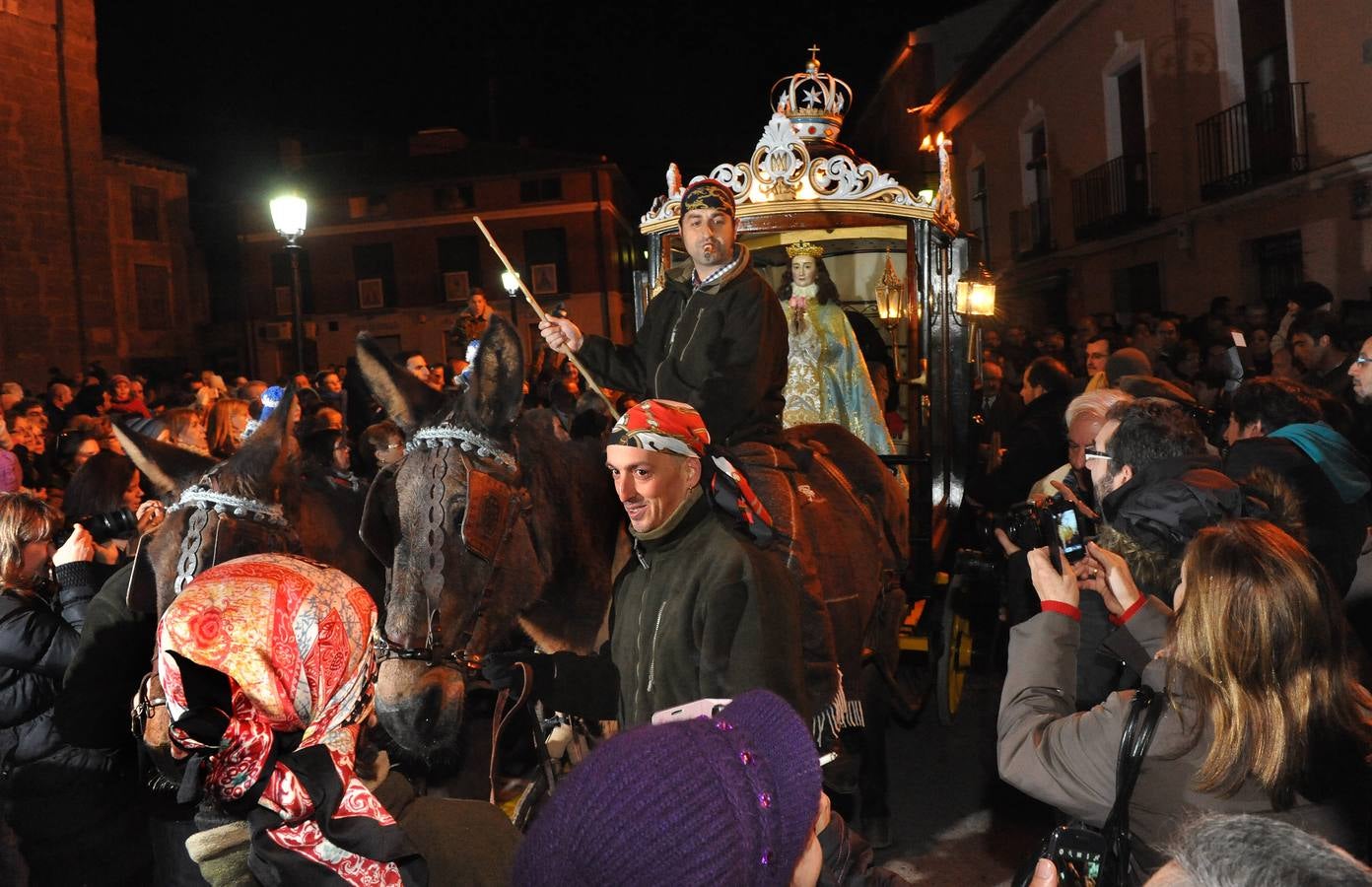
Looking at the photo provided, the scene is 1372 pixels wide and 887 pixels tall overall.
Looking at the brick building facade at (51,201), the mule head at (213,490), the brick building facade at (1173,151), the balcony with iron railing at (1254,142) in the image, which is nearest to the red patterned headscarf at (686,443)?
the mule head at (213,490)

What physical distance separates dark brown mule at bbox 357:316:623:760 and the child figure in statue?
3.08m

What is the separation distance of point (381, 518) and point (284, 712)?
2061 millimetres

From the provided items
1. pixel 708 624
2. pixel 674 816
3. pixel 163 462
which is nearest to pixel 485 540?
pixel 708 624

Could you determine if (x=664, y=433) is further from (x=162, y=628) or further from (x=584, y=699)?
(x=162, y=628)

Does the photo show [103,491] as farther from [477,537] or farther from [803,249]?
[803,249]

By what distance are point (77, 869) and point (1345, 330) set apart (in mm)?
8879

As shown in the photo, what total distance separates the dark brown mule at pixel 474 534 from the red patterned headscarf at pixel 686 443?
879 mm

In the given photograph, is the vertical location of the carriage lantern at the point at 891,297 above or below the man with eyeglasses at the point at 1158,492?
above

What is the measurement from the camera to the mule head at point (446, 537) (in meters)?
3.51

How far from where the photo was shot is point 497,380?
13.4ft

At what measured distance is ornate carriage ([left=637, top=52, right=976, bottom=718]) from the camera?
683 centimetres

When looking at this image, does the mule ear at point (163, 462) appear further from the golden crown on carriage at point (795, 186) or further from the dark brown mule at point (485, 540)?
the golden crown on carriage at point (795, 186)

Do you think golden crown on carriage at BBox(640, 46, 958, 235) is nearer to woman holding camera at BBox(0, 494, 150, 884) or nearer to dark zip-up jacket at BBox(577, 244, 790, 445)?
dark zip-up jacket at BBox(577, 244, 790, 445)

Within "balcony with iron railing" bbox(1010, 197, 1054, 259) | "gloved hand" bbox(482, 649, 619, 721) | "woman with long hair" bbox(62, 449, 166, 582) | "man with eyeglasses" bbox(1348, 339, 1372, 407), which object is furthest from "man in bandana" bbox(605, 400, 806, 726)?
"balcony with iron railing" bbox(1010, 197, 1054, 259)
